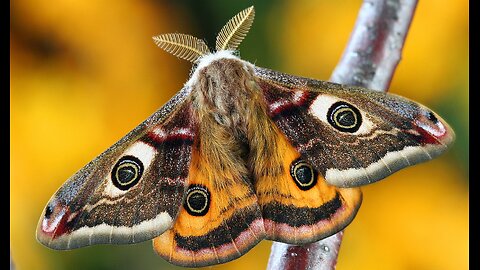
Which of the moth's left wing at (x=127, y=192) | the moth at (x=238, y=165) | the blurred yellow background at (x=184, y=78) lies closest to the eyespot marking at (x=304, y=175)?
the moth at (x=238, y=165)

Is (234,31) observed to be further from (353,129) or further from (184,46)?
(353,129)

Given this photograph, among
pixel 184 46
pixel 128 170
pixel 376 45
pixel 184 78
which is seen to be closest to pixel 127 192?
pixel 128 170

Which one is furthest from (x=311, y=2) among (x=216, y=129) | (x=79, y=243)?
(x=79, y=243)

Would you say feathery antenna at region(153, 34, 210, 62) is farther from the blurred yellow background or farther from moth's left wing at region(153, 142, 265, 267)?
the blurred yellow background

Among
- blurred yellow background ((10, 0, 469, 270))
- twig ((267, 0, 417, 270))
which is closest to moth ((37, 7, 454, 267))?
twig ((267, 0, 417, 270))

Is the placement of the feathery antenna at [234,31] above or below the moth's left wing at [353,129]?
above

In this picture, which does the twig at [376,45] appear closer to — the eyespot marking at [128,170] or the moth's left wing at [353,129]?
the moth's left wing at [353,129]

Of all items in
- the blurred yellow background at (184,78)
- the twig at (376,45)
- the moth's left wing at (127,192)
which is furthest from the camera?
the blurred yellow background at (184,78)

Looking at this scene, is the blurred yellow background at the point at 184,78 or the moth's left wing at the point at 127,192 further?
the blurred yellow background at the point at 184,78
